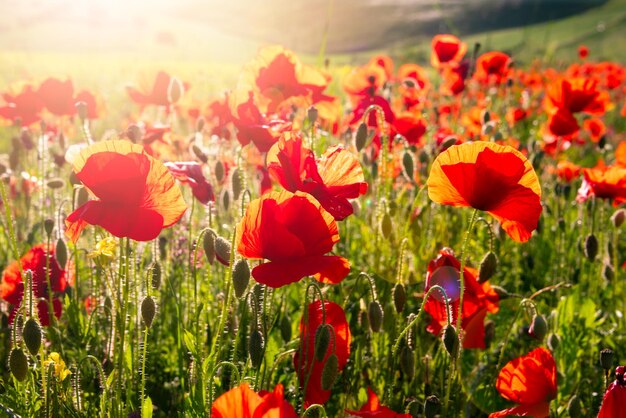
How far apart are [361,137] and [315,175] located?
79cm

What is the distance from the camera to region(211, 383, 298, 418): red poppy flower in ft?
3.47

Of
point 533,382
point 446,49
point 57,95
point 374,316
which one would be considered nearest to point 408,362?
point 374,316

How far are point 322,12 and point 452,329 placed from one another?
51.6 meters

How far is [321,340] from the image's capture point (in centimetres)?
147

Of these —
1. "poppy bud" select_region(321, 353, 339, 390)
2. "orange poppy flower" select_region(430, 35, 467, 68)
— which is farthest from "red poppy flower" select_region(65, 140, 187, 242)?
"orange poppy flower" select_region(430, 35, 467, 68)

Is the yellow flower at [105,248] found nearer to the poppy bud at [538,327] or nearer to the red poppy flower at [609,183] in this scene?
the poppy bud at [538,327]

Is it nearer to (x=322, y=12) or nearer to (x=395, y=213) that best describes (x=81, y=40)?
(x=322, y=12)

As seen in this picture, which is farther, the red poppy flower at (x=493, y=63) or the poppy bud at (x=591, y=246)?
the red poppy flower at (x=493, y=63)

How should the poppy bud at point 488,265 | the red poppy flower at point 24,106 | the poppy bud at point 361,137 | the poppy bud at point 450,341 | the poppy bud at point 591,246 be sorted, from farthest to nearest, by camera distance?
the red poppy flower at point 24,106
the poppy bud at point 591,246
the poppy bud at point 361,137
the poppy bud at point 488,265
the poppy bud at point 450,341

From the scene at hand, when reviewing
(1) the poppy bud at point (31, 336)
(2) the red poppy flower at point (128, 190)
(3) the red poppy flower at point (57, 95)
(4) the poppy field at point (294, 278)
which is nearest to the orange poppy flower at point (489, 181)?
(4) the poppy field at point (294, 278)

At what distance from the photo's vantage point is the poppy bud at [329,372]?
1478mm

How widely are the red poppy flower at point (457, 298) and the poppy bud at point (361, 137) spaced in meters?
0.54

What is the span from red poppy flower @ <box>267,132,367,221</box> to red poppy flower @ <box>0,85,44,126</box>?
1623mm

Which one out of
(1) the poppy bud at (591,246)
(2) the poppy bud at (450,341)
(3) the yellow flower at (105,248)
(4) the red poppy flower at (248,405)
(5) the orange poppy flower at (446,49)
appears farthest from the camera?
(5) the orange poppy flower at (446,49)
